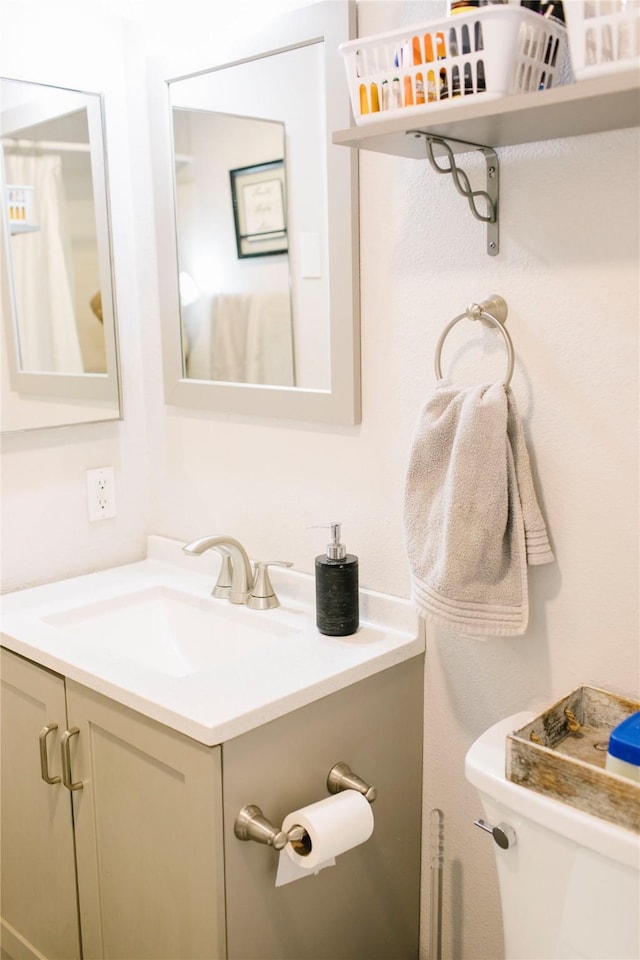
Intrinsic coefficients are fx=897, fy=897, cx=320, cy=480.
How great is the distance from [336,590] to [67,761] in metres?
0.56

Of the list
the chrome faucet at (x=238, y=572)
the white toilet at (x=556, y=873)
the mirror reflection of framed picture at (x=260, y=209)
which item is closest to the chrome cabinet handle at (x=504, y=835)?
the white toilet at (x=556, y=873)

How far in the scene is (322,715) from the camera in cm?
146

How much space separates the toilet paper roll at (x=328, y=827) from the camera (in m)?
1.32

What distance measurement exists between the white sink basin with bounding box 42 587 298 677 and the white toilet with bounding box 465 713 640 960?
1.81 feet

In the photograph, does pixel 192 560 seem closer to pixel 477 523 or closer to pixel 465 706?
pixel 465 706

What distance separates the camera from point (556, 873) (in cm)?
121

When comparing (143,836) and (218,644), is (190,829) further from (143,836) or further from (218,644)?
(218,644)

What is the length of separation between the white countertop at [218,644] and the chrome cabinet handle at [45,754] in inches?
4.8

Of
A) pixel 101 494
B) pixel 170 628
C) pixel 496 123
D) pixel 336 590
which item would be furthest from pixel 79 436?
pixel 496 123

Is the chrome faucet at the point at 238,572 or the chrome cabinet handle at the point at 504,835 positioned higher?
the chrome faucet at the point at 238,572

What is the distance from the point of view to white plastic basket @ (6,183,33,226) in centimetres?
179

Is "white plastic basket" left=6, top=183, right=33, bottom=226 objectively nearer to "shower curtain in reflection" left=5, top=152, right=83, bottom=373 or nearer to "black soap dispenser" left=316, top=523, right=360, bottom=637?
"shower curtain in reflection" left=5, top=152, right=83, bottom=373

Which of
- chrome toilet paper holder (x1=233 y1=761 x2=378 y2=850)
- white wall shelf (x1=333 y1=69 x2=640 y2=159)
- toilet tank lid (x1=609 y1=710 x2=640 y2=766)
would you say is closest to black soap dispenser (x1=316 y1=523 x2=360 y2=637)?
chrome toilet paper holder (x1=233 y1=761 x2=378 y2=850)

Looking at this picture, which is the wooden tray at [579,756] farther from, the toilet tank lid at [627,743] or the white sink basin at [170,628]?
the white sink basin at [170,628]
